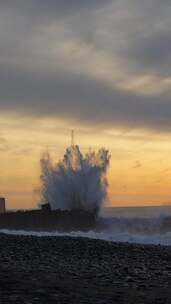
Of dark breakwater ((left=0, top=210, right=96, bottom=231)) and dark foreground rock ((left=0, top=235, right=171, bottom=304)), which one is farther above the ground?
dark breakwater ((left=0, top=210, right=96, bottom=231))

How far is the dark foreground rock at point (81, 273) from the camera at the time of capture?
38.1 ft

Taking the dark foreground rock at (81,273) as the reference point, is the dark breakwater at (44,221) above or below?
→ above

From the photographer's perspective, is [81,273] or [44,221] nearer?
[81,273]

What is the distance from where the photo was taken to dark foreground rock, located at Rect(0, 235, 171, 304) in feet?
38.1

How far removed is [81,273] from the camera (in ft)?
49.3

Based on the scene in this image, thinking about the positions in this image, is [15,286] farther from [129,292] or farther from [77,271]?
[77,271]

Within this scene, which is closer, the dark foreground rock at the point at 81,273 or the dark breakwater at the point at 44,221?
the dark foreground rock at the point at 81,273

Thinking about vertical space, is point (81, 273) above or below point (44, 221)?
below

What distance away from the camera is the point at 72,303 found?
1078cm

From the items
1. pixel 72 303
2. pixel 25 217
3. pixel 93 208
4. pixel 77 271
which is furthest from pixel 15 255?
pixel 93 208

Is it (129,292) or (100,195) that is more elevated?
(100,195)

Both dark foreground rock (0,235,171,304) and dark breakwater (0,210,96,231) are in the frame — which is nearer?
dark foreground rock (0,235,171,304)

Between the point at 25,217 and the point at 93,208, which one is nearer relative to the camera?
the point at 25,217

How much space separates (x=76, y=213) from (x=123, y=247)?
29.3m
